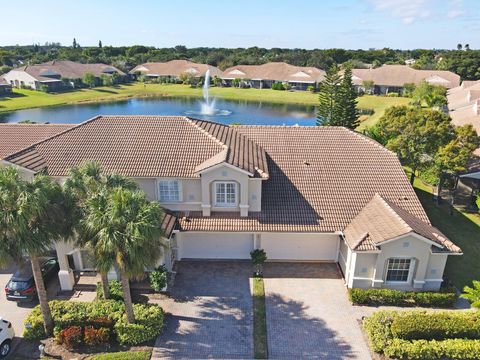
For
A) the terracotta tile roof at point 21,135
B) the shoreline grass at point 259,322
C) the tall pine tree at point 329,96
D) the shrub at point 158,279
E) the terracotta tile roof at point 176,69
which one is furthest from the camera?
the terracotta tile roof at point 176,69

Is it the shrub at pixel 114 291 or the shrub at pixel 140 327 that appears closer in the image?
the shrub at pixel 140 327

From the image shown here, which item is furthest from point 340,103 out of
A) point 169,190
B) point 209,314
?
point 209,314

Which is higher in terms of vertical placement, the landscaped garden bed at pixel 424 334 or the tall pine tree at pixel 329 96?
the tall pine tree at pixel 329 96

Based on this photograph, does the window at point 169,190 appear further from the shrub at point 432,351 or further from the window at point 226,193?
the shrub at point 432,351

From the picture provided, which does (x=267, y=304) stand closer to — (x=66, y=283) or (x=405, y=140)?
(x=66, y=283)

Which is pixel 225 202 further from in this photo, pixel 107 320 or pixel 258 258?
pixel 107 320

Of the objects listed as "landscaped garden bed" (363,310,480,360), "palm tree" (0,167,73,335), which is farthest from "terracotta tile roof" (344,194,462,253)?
"palm tree" (0,167,73,335)

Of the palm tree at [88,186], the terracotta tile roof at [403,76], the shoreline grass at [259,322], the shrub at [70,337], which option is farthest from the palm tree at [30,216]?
the terracotta tile roof at [403,76]

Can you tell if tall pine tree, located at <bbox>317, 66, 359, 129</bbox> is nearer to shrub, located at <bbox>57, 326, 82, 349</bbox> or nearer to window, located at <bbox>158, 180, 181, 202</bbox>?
window, located at <bbox>158, 180, 181, 202</bbox>
